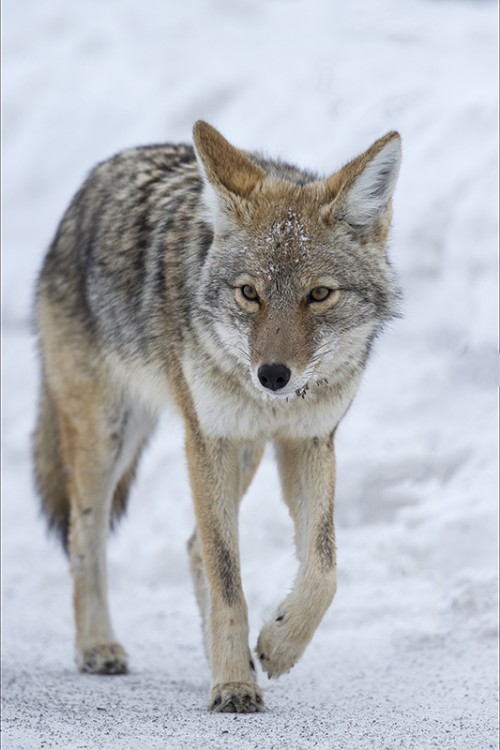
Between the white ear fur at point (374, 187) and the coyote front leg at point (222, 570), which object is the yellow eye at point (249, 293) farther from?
the coyote front leg at point (222, 570)

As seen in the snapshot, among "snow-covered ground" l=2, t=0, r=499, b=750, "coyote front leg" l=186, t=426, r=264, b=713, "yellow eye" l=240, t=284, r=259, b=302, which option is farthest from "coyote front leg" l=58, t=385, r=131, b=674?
"yellow eye" l=240, t=284, r=259, b=302

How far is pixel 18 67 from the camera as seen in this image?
1121 centimetres

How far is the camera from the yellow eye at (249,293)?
428cm

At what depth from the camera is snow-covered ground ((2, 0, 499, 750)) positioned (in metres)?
4.73

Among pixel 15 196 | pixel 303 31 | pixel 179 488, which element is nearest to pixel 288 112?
pixel 303 31

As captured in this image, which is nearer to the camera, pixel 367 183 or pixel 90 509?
pixel 367 183

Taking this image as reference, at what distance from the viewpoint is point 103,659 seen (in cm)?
559

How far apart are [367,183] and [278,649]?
1.69m

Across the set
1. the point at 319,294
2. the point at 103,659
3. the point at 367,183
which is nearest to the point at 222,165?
the point at 367,183

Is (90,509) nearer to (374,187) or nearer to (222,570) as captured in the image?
(222,570)

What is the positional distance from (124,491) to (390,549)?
1461 mm

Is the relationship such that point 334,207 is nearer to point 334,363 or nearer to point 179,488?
point 334,363

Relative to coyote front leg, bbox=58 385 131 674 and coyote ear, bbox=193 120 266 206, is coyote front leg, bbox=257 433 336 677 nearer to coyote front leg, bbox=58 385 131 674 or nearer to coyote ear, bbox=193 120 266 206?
coyote ear, bbox=193 120 266 206

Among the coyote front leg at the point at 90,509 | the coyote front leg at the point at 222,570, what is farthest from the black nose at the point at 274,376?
the coyote front leg at the point at 90,509
